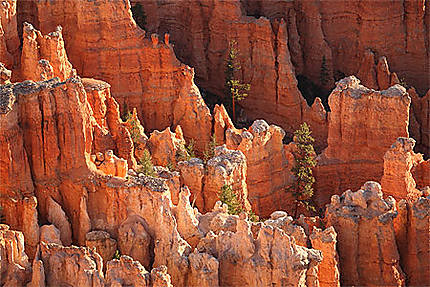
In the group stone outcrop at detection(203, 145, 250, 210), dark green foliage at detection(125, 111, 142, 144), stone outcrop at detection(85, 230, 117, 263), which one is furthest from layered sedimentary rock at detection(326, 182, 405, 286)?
dark green foliage at detection(125, 111, 142, 144)

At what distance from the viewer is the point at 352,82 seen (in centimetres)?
4925

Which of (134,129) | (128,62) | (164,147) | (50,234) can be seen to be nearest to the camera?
(50,234)

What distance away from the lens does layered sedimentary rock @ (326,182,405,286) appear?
39.8 metres

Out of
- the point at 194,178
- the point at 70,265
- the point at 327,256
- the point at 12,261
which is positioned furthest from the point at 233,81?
A: the point at 70,265

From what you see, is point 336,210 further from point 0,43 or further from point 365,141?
point 0,43

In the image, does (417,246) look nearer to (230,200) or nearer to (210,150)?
(230,200)

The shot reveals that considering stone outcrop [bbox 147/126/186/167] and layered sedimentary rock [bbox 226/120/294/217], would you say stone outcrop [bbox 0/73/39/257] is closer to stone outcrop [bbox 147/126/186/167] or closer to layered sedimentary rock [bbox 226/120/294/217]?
stone outcrop [bbox 147/126/186/167]

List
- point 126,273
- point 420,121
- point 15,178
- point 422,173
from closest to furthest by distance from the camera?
point 126,273
point 15,178
point 422,173
point 420,121

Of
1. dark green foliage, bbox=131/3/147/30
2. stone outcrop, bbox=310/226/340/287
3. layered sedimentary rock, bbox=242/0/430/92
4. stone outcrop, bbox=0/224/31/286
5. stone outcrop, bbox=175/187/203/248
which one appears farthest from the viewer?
layered sedimentary rock, bbox=242/0/430/92

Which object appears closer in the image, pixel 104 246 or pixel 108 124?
pixel 104 246

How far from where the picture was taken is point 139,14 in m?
57.8

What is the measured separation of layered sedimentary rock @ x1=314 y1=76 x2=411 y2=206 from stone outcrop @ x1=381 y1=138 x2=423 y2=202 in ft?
11.5

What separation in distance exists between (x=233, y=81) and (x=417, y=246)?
62.6ft

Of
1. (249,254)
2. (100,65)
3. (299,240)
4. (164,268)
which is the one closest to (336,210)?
(299,240)
